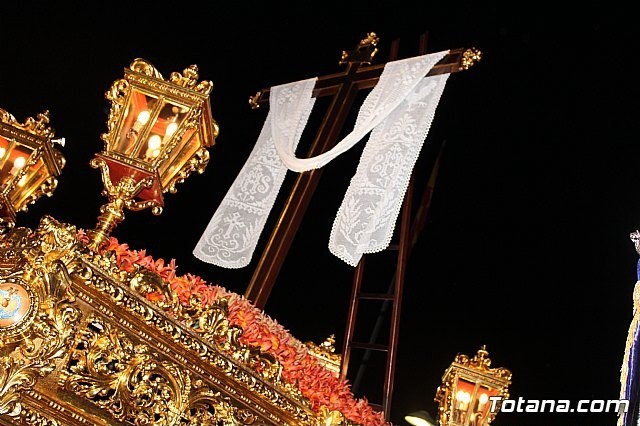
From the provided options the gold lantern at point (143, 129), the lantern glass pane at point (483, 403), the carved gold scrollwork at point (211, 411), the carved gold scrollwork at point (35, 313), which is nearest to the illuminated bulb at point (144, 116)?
the gold lantern at point (143, 129)

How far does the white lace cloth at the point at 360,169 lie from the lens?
11.3 feet

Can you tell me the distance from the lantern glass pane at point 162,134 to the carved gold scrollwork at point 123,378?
23.3 inches

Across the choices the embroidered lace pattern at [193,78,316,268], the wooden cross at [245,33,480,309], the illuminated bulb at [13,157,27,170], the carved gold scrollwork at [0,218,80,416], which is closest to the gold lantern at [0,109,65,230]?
the illuminated bulb at [13,157,27,170]

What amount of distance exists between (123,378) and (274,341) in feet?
2.22

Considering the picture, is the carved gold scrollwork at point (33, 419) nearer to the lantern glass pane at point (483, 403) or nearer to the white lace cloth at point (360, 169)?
the white lace cloth at point (360, 169)

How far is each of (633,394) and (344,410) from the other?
4.24ft

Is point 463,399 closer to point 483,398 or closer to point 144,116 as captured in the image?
point 483,398

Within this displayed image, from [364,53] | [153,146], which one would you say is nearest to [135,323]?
[153,146]

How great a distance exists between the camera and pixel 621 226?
20.5 feet

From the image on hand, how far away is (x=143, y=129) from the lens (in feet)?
7.10

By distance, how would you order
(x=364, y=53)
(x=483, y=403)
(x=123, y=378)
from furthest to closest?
(x=364, y=53) < (x=483, y=403) < (x=123, y=378)

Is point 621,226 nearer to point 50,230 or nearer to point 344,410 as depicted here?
point 344,410

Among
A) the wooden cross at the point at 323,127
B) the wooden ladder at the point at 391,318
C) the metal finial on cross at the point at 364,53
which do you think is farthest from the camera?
the metal finial on cross at the point at 364,53

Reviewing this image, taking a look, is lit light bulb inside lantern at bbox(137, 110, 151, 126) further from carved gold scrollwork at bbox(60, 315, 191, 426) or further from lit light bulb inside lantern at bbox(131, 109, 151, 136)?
carved gold scrollwork at bbox(60, 315, 191, 426)
